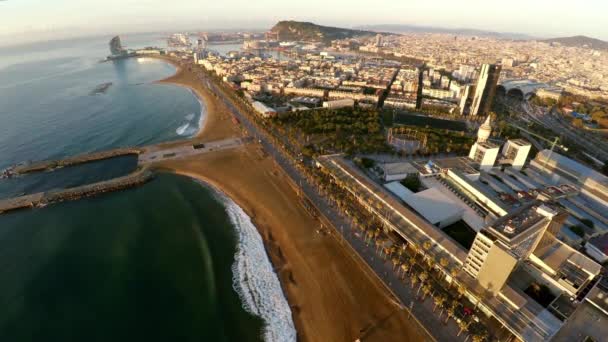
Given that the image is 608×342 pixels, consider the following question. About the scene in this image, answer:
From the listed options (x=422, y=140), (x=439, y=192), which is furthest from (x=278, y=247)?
(x=422, y=140)

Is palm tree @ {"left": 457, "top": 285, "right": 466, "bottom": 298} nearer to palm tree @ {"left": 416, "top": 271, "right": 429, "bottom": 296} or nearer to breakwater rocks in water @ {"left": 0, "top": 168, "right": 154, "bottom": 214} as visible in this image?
palm tree @ {"left": 416, "top": 271, "right": 429, "bottom": 296}

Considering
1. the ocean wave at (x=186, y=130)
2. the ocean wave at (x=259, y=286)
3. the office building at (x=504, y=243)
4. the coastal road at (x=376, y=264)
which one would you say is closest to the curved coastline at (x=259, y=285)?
the ocean wave at (x=259, y=286)

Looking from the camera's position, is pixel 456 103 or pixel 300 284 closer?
pixel 300 284

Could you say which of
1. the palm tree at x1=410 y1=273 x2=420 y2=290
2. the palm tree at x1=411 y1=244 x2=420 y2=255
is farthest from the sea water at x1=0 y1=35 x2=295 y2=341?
the palm tree at x1=411 y1=244 x2=420 y2=255

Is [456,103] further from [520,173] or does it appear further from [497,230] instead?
[497,230]

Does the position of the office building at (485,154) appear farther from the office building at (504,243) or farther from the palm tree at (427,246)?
the palm tree at (427,246)
